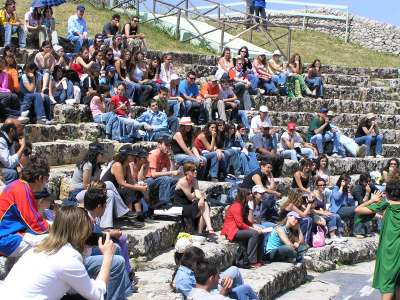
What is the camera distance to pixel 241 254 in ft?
35.6

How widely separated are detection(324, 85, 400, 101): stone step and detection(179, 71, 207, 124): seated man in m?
5.79

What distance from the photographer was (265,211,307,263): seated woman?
1130 centimetres

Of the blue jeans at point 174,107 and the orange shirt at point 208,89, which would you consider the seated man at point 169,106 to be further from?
the orange shirt at point 208,89

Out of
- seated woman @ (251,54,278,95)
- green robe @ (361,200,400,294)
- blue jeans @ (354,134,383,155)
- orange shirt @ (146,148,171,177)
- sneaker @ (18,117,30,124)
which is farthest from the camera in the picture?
seated woman @ (251,54,278,95)

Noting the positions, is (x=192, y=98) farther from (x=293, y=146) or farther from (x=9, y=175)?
(x=9, y=175)

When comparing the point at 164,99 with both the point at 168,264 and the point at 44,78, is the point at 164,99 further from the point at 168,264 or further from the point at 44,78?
the point at 168,264

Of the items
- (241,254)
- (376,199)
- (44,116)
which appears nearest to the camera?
(376,199)

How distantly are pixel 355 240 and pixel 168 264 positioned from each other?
4.93m

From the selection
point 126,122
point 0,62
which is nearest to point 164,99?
point 126,122

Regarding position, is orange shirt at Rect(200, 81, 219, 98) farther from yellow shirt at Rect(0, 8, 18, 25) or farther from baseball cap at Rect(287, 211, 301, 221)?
baseball cap at Rect(287, 211, 301, 221)

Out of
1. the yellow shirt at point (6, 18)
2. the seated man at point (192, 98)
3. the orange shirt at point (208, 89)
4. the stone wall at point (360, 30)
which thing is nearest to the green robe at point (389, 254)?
the seated man at point (192, 98)

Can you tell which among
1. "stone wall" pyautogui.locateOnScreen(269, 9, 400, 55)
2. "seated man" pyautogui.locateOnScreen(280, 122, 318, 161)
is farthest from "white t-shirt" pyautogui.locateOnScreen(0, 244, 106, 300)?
"stone wall" pyautogui.locateOnScreen(269, 9, 400, 55)

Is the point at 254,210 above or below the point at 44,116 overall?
below

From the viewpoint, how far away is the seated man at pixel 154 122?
14266 mm
